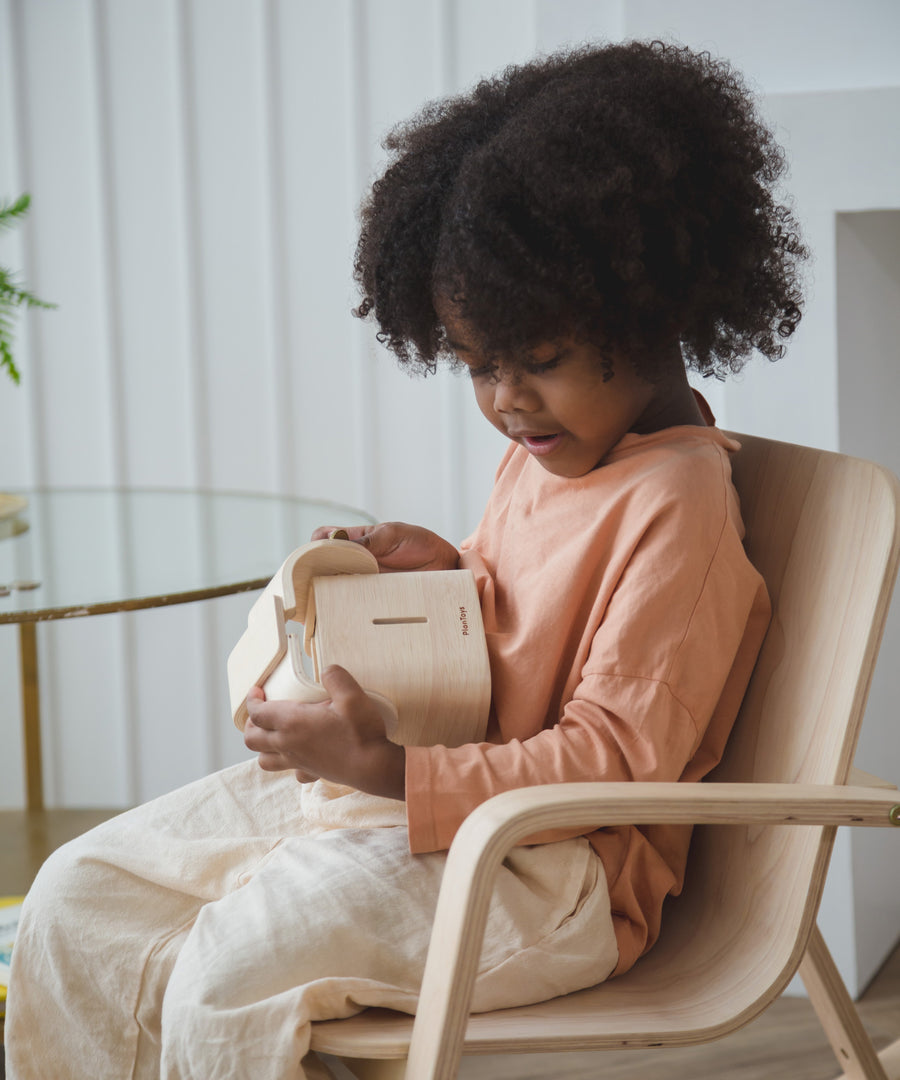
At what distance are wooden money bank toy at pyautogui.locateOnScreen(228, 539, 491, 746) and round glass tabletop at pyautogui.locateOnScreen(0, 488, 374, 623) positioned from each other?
10.5 inches

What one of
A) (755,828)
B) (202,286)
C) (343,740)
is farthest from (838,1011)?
(202,286)

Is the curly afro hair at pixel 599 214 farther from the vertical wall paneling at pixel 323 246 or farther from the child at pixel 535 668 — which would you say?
the vertical wall paneling at pixel 323 246

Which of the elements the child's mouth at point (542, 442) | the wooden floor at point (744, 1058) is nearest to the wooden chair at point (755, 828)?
the child's mouth at point (542, 442)

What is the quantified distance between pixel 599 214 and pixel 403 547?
1.39ft

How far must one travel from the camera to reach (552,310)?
846mm

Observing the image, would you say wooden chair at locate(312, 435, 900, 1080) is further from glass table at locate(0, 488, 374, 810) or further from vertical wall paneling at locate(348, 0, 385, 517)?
vertical wall paneling at locate(348, 0, 385, 517)

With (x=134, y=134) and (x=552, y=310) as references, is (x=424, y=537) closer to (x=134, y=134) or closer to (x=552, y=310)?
(x=552, y=310)

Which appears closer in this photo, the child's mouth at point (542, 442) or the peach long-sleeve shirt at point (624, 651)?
the peach long-sleeve shirt at point (624, 651)

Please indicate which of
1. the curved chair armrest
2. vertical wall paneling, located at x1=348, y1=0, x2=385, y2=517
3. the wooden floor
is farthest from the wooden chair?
vertical wall paneling, located at x1=348, y1=0, x2=385, y2=517

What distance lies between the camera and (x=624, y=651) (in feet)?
2.80

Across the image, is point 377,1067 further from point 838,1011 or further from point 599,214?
point 599,214

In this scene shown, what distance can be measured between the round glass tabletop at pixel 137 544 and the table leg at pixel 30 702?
0.23 m

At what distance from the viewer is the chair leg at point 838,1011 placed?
107 centimetres

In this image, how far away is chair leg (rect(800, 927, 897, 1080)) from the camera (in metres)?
1.07
